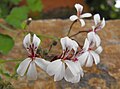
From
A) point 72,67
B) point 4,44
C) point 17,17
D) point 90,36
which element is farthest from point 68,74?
point 17,17

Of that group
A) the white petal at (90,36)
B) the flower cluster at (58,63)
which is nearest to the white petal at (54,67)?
the flower cluster at (58,63)

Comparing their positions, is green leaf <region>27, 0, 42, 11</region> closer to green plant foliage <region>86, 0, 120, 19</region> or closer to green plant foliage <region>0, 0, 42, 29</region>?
green plant foliage <region>0, 0, 42, 29</region>

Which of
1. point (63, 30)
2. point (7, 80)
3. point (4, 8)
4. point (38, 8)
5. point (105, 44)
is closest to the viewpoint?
point (7, 80)

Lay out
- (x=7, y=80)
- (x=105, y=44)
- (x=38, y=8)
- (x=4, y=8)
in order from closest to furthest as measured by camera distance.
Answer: (x=7, y=80) → (x=105, y=44) → (x=38, y=8) → (x=4, y=8)

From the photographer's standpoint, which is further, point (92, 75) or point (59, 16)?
point (59, 16)

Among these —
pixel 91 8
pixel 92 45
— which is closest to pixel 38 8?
pixel 91 8

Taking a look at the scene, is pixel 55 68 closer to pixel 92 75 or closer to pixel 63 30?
pixel 92 75

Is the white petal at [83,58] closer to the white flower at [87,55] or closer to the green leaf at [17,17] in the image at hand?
the white flower at [87,55]

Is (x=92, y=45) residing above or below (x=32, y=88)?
above

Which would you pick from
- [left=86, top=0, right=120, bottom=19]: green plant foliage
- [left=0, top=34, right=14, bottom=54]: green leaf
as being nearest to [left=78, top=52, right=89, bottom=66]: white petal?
[left=0, top=34, right=14, bottom=54]: green leaf
